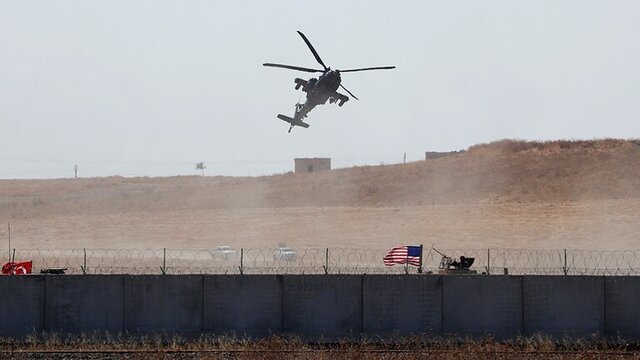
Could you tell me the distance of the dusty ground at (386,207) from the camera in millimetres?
81500

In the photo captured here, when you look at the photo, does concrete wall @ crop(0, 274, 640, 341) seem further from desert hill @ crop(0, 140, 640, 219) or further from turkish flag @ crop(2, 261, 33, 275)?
desert hill @ crop(0, 140, 640, 219)

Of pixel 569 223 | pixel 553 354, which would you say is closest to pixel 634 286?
pixel 553 354

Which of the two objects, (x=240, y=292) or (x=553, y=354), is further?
(x=240, y=292)

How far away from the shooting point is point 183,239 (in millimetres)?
84188

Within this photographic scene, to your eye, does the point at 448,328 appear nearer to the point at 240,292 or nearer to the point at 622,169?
the point at 240,292

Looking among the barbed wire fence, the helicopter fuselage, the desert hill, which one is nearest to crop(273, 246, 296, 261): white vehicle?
the barbed wire fence

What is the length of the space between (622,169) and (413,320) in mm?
73900

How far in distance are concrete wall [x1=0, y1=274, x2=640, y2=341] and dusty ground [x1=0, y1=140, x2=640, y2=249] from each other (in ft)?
123

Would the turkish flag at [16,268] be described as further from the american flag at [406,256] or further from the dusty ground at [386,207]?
the dusty ground at [386,207]

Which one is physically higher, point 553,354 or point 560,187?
point 560,187

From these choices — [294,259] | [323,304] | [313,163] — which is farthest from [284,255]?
[313,163]

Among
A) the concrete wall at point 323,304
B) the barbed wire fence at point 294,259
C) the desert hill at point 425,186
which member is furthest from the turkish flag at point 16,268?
the desert hill at point 425,186

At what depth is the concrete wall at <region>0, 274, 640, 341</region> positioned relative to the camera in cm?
3641

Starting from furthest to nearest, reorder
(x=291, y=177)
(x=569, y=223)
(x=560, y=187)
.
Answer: (x=291, y=177)
(x=560, y=187)
(x=569, y=223)
